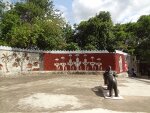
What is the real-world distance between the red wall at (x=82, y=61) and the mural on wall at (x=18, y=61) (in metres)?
1.41

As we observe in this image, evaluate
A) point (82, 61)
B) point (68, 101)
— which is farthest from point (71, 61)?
point (68, 101)

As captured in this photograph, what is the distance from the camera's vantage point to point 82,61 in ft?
91.5

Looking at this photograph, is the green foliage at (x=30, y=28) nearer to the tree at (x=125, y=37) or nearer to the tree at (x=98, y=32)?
the tree at (x=98, y=32)

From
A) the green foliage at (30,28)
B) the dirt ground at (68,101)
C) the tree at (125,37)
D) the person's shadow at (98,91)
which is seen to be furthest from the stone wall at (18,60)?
the tree at (125,37)

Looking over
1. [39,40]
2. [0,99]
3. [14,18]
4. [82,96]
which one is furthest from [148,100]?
[14,18]

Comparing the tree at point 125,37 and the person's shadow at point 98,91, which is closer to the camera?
the person's shadow at point 98,91

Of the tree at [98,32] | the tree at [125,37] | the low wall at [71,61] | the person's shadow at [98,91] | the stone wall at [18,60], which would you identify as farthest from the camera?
the tree at [125,37]

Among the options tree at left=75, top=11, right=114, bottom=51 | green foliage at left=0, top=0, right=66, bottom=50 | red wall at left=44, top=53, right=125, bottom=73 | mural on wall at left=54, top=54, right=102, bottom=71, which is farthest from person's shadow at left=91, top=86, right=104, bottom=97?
tree at left=75, top=11, right=114, bottom=51

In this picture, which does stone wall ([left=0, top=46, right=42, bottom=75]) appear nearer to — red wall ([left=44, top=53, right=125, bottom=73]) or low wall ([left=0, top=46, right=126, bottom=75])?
low wall ([left=0, top=46, right=126, bottom=75])

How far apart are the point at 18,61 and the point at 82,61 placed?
5.91m

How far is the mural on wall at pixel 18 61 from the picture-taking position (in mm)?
23234

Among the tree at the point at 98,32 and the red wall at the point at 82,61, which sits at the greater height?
the tree at the point at 98,32

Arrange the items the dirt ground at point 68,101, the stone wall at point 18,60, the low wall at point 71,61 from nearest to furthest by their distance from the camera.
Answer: the dirt ground at point 68,101 < the stone wall at point 18,60 < the low wall at point 71,61

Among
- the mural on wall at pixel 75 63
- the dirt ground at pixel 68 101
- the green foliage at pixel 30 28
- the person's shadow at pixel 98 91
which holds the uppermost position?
the green foliage at pixel 30 28
